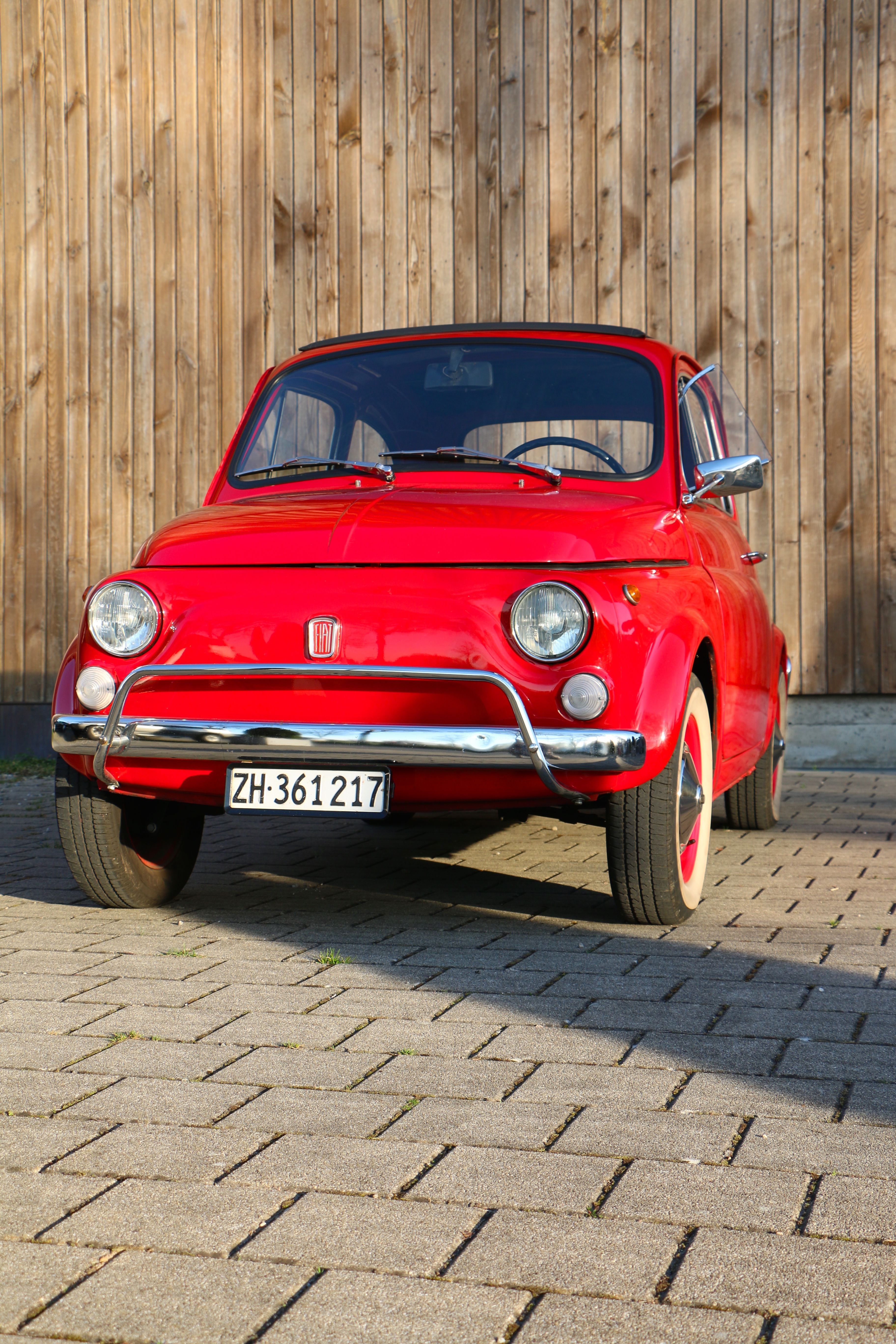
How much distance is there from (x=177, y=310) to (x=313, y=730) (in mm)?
6464

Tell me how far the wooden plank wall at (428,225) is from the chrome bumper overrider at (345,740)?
5.18 metres

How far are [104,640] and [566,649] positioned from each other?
129 cm

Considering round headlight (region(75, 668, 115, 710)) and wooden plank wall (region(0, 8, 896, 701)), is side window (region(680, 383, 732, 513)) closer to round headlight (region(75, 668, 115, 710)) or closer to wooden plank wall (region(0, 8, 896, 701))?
round headlight (region(75, 668, 115, 710))

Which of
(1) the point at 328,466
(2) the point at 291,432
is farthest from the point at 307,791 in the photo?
(2) the point at 291,432

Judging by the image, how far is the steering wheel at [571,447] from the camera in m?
4.62

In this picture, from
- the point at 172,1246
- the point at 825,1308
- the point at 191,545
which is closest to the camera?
the point at 825,1308

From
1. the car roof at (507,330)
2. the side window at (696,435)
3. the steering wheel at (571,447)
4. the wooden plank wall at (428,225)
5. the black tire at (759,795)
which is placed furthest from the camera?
the wooden plank wall at (428,225)

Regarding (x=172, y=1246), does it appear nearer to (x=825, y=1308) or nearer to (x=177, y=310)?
(x=825, y=1308)

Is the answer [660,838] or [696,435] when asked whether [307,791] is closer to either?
[660,838]

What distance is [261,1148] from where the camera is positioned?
2297 millimetres

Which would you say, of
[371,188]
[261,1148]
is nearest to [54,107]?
[371,188]

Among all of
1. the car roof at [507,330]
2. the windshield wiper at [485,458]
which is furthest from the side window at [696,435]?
the windshield wiper at [485,458]

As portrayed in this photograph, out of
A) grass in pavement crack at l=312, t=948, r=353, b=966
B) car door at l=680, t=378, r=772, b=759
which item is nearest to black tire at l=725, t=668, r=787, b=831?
car door at l=680, t=378, r=772, b=759

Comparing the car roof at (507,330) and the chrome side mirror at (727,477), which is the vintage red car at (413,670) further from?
the car roof at (507,330)
